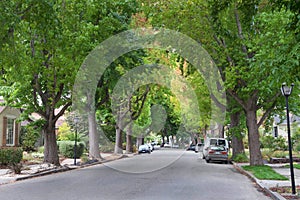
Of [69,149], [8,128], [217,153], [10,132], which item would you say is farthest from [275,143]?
[8,128]

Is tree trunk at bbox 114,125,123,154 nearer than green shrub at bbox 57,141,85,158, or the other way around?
green shrub at bbox 57,141,85,158

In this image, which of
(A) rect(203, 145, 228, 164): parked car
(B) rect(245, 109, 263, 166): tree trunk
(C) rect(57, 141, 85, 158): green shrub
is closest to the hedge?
(C) rect(57, 141, 85, 158): green shrub

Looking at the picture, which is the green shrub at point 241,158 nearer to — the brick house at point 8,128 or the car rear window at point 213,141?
the car rear window at point 213,141

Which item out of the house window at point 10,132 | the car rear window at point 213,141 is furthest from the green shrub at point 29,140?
the car rear window at point 213,141

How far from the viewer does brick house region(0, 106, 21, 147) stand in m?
Answer: 28.7

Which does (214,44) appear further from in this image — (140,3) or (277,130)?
(277,130)

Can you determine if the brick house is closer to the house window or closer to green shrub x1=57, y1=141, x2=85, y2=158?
the house window

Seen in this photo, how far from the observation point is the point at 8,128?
3016 cm

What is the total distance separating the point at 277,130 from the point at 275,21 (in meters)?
42.1

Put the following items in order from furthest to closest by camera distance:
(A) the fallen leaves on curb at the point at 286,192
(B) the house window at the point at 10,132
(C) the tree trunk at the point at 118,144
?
(C) the tree trunk at the point at 118,144 → (B) the house window at the point at 10,132 → (A) the fallen leaves on curb at the point at 286,192

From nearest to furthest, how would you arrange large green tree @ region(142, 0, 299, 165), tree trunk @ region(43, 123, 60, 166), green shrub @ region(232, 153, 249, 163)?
large green tree @ region(142, 0, 299, 165)
tree trunk @ region(43, 123, 60, 166)
green shrub @ region(232, 153, 249, 163)

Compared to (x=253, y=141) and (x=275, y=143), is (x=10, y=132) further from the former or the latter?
(x=275, y=143)

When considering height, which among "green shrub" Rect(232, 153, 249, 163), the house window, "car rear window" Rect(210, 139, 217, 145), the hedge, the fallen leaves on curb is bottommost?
the fallen leaves on curb

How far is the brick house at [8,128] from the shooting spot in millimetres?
28672
